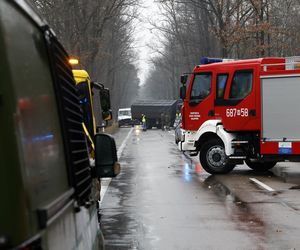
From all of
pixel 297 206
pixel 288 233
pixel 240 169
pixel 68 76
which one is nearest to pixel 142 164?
pixel 240 169

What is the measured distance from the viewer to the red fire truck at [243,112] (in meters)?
15.1

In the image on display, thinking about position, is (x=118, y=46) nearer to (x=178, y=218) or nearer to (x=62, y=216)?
(x=178, y=218)

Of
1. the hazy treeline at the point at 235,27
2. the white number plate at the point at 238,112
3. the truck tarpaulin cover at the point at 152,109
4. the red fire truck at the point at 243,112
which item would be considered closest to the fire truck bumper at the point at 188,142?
the red fire truck at the point at 243,112

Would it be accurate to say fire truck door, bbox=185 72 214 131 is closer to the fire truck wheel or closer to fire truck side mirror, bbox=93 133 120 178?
the fire truck wheel

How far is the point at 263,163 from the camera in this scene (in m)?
16.9

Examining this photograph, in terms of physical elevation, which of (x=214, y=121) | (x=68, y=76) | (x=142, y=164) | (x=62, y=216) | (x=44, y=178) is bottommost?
(x=142, y=164)

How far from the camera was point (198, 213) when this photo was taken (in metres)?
10.0

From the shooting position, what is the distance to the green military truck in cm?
Answer: 178

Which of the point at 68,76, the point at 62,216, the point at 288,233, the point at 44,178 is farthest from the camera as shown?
the point at 288,233

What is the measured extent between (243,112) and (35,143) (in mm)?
13767

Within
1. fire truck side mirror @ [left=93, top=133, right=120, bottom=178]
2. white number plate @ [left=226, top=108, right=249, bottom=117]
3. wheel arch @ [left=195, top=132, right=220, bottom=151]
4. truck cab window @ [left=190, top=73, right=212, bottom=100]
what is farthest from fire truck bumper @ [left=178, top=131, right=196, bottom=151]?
fire truck side mirror @ [left=93, top=133, right=120, bottom=178]

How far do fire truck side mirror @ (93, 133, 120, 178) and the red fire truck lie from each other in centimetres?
1165

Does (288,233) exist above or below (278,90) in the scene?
below

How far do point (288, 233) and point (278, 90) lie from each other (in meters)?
7.54
